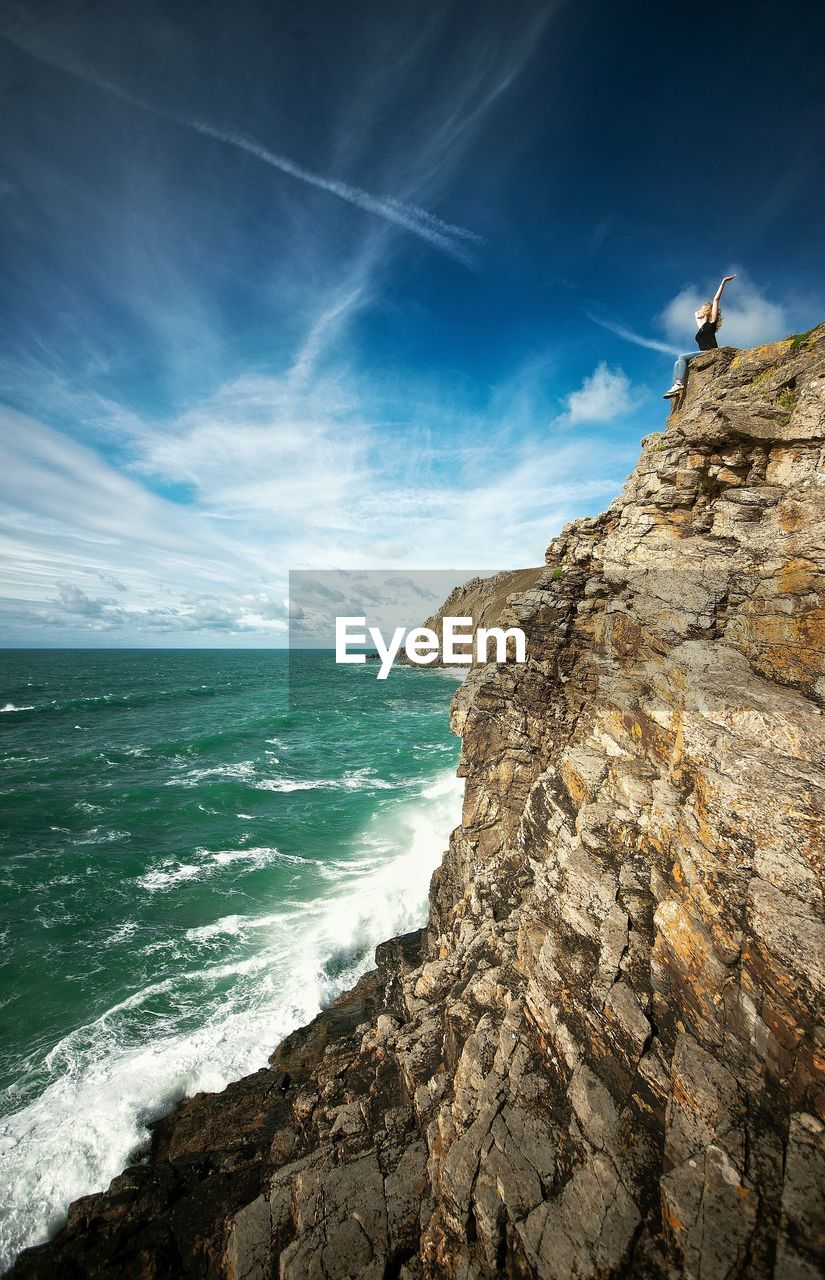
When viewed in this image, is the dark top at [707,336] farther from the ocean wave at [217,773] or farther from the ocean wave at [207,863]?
the ocean wave at [217,773]

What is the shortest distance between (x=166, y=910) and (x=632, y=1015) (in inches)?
897

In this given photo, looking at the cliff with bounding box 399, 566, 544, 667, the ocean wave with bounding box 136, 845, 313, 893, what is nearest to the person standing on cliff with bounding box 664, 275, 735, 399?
the ocean wave with bounding box 136, 845, 313, 893

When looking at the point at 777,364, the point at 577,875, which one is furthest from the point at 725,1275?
the point at 777,364

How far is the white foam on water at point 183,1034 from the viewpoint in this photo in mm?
11836

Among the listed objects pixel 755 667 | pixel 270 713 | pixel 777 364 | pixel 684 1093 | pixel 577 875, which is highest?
pixel 777 364

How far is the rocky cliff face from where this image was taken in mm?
6246

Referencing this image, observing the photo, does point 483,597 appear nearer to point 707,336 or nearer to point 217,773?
point 217,773

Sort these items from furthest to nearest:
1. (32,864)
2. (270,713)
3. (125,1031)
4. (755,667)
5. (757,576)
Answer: (270,713) < (32,864) < (125,1031) < (757,576) < (755,667)

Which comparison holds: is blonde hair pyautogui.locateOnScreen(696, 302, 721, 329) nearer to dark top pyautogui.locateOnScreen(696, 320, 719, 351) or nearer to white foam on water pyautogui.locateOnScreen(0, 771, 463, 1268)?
dark top pyautogui.locateOnScreen(696, 320, 719, 351)

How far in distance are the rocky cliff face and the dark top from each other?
1.49 metres

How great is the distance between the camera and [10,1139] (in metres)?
12.5

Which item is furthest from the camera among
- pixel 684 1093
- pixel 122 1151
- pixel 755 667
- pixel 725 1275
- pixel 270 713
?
pixel 270 713

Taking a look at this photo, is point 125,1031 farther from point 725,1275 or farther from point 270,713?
point 270,713

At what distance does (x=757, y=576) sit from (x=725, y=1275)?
10884 millimetres
